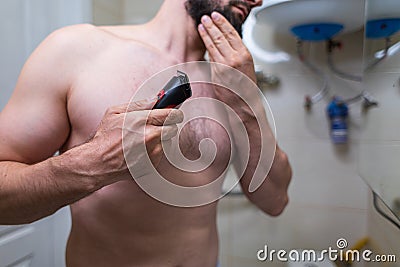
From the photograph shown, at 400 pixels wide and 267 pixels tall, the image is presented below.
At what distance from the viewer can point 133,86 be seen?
0.59m

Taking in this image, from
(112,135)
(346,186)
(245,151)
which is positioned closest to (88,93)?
(112,135)

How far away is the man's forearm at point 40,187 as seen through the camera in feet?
1.45

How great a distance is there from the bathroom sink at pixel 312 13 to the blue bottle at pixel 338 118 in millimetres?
230

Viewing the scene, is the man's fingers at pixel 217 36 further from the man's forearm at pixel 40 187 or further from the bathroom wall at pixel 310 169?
the bathroom wall at pixel 310 169

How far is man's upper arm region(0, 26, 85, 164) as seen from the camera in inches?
20.9

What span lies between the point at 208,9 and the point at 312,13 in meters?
0.38

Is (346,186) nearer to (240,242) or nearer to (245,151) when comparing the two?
(240,242)

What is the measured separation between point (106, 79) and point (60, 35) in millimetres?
109

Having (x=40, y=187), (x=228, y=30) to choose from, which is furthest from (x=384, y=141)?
(x=40, y=187)

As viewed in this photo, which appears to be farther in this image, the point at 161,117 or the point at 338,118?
the point at 338,118

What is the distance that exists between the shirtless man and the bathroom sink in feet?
0.74

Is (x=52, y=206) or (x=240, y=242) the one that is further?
(x=240, y=242)

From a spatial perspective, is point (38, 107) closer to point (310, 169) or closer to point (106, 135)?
point (106, 135)

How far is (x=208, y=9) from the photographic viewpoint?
66 centimetres
